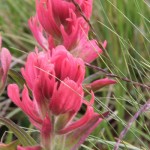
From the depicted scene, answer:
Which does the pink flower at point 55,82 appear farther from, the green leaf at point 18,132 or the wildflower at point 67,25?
the wildflower at point 67,25

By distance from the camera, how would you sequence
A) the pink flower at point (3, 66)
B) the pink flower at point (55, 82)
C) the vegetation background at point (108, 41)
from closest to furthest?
1. the pink flower at point (55, 82)
2. the pink flower at point (3, 66)
3. the vegetation background at point (108, 41)

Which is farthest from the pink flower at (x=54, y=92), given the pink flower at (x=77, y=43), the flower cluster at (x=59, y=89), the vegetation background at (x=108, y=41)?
the vegetation background at (x=108, y=41)

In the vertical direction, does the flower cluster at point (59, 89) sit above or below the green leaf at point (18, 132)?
above

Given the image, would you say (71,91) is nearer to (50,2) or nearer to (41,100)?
(41,100)

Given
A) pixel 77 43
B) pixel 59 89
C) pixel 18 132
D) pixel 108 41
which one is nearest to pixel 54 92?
pixel 59 89

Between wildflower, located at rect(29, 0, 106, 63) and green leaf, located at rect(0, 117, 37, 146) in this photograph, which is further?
wildflower, located at rect(29, 0, 106, 63)

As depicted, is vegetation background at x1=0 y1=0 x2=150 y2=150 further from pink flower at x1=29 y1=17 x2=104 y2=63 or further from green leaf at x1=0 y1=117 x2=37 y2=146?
green leaf at x1=0 y1=117 x2=37 y2=146

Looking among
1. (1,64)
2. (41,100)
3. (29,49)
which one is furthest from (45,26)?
(29,49)

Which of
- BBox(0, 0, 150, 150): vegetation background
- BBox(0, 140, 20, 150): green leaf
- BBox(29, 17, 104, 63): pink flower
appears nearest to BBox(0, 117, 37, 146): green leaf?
BBox(0, 140, 20, 150): green leaf

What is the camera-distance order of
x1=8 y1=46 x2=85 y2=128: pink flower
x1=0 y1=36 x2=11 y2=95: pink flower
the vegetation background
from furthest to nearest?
the vegetation background, x1=0 y1=36 x2=11 y2=95: pink flower, x1=8 y1=46 x2=85 y2=128: pink flower
